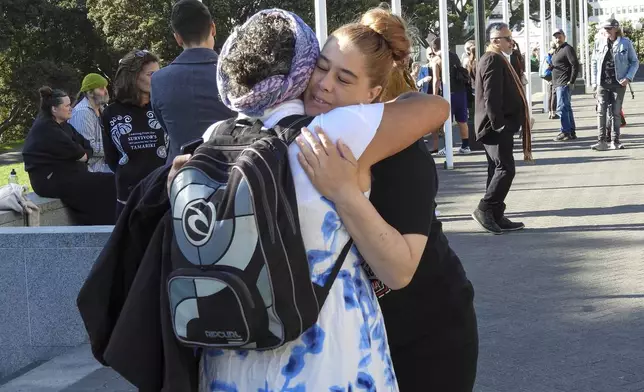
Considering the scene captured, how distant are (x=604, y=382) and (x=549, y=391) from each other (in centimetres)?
32

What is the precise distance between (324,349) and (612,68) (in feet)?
45.1

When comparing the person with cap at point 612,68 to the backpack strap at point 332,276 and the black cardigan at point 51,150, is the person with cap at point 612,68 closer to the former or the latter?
the black cardigan at point 51,150

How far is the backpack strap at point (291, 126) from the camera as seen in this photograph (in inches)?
90.2

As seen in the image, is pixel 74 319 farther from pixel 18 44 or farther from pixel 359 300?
pixel 18 44


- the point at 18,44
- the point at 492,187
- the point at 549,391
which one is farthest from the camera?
the point at 18,44

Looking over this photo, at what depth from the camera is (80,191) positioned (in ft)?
26.6

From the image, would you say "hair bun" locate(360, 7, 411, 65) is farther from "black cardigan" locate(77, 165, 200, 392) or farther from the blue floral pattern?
"black cardigan" locate(77, 165, 200, 392)

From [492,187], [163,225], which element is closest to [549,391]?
[163,225]

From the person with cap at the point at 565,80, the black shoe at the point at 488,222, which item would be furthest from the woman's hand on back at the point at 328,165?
the person with cap at the point at 565,80

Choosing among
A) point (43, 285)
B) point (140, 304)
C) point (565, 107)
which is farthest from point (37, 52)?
point (140, 304)

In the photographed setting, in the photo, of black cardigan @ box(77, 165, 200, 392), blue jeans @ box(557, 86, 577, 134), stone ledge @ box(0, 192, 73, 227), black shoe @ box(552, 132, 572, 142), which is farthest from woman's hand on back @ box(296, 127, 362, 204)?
black shoe @ box(552, 132, 572, 142)

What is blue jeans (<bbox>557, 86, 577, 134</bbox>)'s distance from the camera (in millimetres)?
17828

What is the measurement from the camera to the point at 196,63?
5.34 metres

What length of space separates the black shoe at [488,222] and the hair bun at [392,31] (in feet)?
23.1
